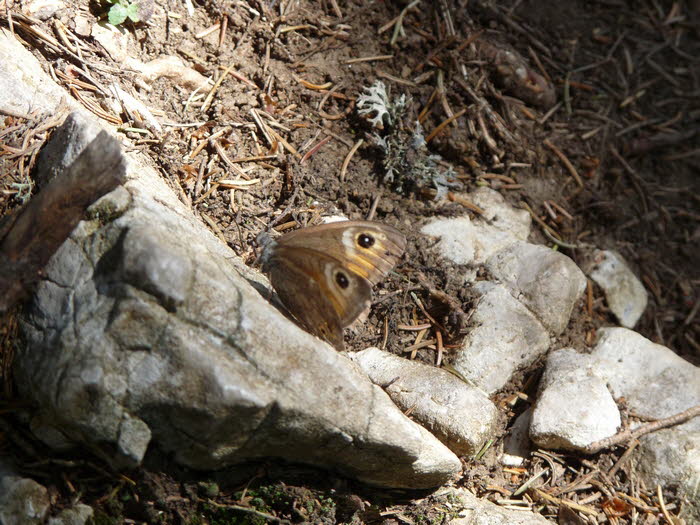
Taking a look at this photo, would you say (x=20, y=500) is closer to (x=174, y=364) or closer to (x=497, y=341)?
(x=174, y=364)

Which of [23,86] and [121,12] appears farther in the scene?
[121,12]

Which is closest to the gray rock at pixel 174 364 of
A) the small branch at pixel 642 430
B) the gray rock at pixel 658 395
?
the small branch at pixel 642 430

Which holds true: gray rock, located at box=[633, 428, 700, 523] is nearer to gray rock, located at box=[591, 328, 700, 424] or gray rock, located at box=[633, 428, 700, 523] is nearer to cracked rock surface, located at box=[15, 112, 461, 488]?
gray rock, located at box=[591, 328, 700, 424]

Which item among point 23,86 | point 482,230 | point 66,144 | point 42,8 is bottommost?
point 482,230

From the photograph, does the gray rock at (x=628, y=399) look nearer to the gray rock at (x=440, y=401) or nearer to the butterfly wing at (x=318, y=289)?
the gray rock at (x=440, y=401)

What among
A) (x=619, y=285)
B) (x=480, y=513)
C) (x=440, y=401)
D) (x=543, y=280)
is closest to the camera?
(x=480, y=513)

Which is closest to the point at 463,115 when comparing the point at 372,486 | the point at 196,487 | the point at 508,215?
the point at 508,215

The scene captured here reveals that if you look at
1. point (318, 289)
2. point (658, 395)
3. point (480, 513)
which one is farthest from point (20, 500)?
point (658, 395)
